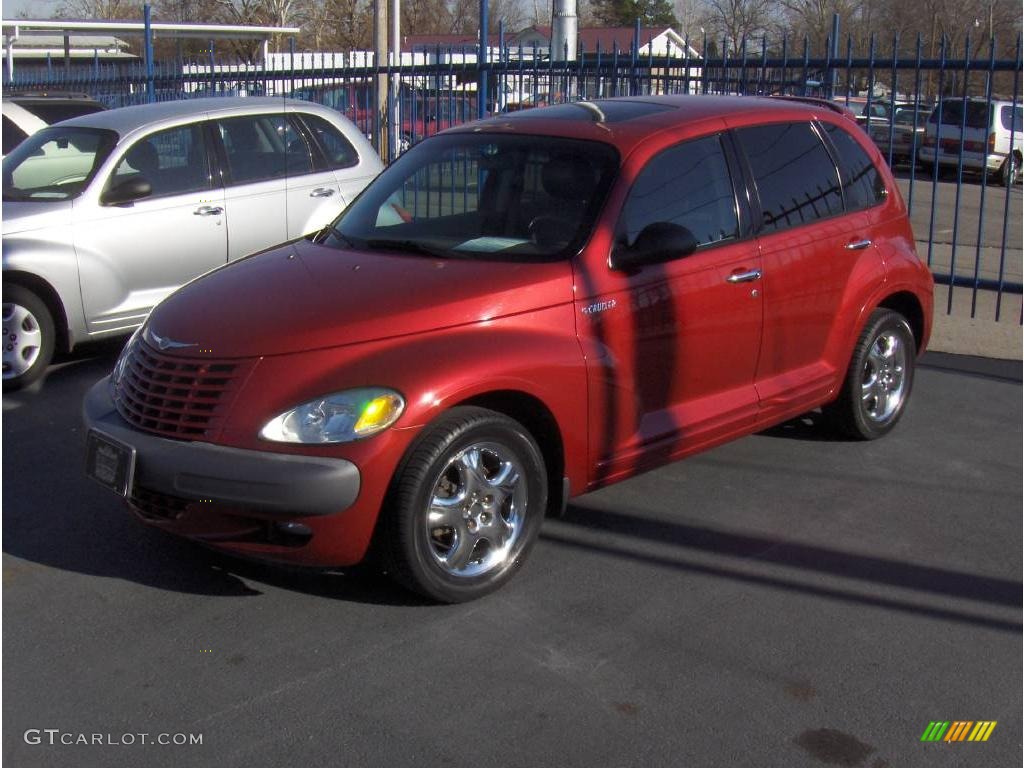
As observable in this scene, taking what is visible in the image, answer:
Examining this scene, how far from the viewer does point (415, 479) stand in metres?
4.24

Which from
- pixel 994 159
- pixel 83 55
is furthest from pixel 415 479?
pixel 83 55

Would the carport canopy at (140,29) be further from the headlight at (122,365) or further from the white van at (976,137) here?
the headlight at (122,365)

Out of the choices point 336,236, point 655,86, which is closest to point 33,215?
point 336,236

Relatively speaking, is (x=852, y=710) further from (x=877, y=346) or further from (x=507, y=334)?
(x=877, y=346)

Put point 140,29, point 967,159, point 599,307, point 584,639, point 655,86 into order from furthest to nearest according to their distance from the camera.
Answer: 1. point 967,159
2. point 140,29
3. point 655,86
4. point 599,307
5. point 584,639

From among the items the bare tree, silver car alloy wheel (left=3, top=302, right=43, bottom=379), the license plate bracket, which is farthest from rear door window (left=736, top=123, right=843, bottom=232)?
the bare tree

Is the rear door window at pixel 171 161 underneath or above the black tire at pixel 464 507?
above

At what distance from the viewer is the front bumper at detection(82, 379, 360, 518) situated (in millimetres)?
4113

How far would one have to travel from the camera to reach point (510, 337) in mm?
4617

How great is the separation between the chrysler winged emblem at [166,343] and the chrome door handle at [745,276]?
7.76 ft

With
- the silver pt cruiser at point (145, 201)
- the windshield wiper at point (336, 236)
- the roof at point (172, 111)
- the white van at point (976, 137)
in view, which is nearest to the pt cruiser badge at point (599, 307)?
the windshield wiper at point (336, 236)

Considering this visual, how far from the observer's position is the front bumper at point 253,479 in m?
4.11

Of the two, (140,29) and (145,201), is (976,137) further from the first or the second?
(145,201)

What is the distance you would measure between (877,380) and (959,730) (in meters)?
3.01
